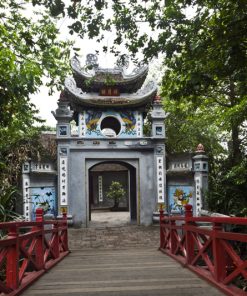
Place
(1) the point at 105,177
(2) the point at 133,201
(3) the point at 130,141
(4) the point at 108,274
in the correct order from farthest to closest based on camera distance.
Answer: (1) the point at 105,177
(2) the point at 133,201
(3) the point at 130,141
(4) the point at 108,274

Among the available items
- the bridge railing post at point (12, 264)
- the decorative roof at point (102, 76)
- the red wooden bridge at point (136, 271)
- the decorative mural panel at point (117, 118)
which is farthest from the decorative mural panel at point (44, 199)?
the bridge railing post at point (12, 264)

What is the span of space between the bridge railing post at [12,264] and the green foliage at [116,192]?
1822cm

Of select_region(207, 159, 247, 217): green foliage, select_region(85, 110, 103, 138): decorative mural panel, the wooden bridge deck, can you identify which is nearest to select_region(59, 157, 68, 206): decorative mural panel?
select_region(85, 110, 103, 138): decorative mural panel

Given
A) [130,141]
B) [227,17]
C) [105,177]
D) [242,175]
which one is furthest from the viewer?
[105,177]

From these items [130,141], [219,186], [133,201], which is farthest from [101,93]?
[219,186]

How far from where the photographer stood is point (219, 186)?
1223cm

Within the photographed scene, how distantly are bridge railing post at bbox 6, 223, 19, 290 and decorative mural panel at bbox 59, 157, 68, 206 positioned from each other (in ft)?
27.0

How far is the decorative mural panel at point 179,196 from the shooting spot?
12852 mm

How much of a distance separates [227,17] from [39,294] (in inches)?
146

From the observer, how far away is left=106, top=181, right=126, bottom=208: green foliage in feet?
73.1

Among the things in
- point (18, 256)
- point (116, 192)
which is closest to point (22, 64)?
point (18, 256)

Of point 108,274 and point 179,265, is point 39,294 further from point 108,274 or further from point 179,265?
point 179,265

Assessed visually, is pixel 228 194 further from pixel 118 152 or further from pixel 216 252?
pixel 216 252

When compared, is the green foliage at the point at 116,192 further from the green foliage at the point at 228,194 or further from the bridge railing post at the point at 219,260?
the bridge railing post at the point at 219,260
